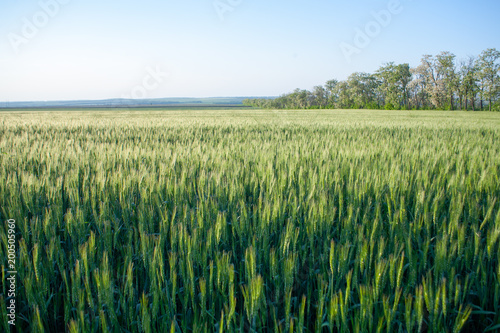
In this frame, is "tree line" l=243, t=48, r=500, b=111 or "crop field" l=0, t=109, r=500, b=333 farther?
"tree line" l=243, t=48, r=500, b=111

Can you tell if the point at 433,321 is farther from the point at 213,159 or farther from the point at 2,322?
the point at 213,159

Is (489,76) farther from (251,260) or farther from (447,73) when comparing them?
(251,260)

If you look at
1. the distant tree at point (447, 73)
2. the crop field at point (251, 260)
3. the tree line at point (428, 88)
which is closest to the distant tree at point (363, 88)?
the tree line at point (428, 88)

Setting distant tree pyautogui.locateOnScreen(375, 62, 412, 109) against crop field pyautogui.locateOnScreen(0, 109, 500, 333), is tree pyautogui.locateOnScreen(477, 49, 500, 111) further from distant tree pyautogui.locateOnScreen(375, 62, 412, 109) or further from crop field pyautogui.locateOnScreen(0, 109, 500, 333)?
crop field pyautogui.locateOnScreen(0, 109, 500, 333)

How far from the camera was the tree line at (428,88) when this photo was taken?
174 ft

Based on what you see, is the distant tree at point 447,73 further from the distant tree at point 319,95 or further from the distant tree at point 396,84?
the distant tree at point 319,95

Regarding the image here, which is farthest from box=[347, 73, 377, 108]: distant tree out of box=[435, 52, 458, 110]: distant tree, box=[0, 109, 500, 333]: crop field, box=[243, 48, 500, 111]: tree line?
box=[0, 109, 500, 333]: crop field

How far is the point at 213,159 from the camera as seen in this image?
336 centimetres

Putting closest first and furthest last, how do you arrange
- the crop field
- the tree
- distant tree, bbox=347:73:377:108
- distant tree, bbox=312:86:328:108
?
1. the crop field
2. the tree
3. distant tree, bbox=347:73:377:108
4. distant tree, bbox=312:86:328:108

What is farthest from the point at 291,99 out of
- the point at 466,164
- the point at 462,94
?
the point at 466,164

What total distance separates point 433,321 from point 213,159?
2663mm

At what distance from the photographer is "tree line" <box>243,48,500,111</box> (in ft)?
174

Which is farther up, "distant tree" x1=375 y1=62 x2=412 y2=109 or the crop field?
"distant tree" x1=375 y1=62 x2=412 y2=109

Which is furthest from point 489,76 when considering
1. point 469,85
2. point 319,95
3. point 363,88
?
point 319,95
